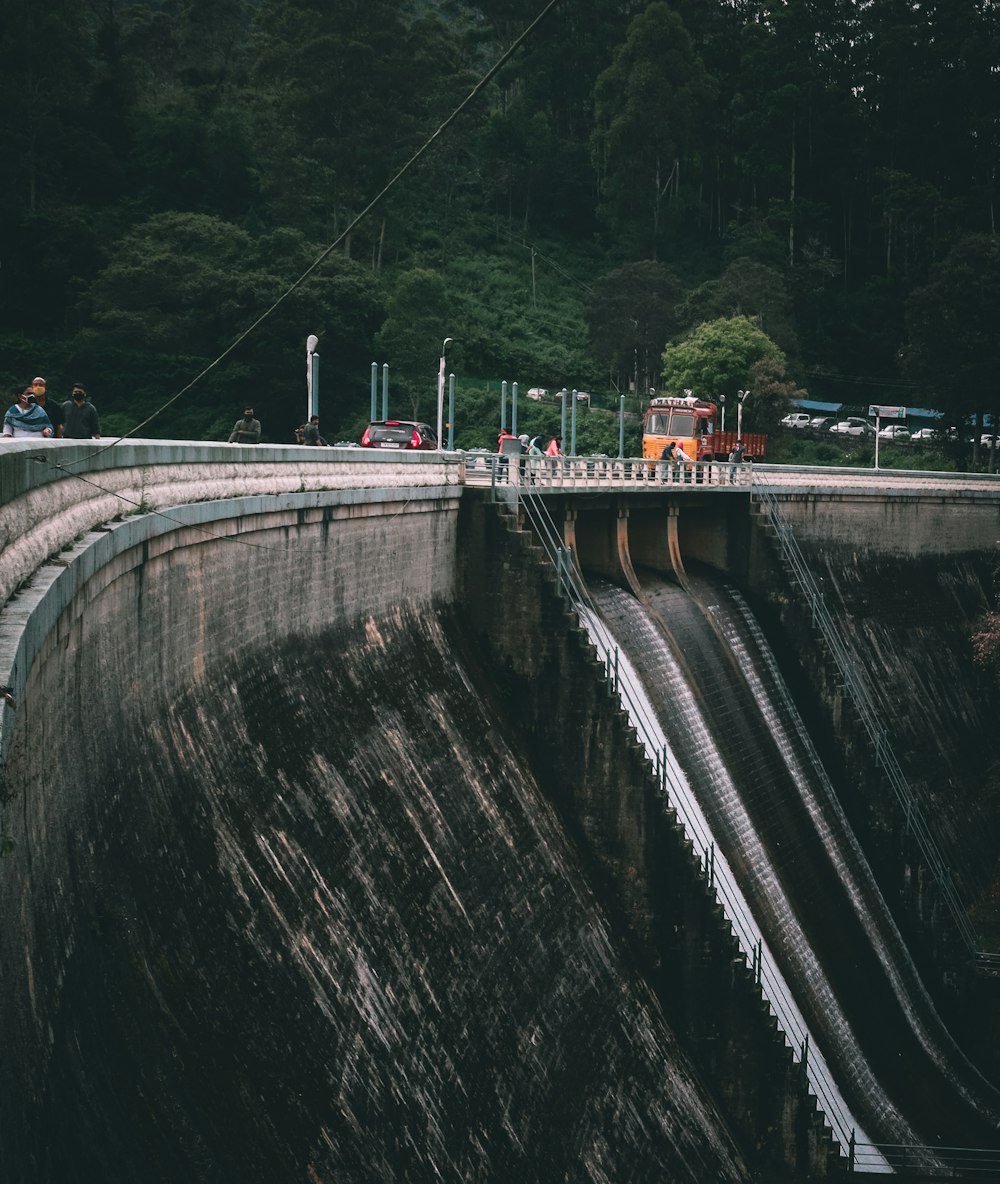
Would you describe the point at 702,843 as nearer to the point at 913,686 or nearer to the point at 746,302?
the point at 913,686

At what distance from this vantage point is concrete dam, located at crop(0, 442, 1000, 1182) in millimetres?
11336

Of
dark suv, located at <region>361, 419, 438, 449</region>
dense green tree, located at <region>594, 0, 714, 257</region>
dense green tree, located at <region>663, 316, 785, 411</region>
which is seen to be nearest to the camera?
dark suv, located at <region>361, 419, 438, 449</region>

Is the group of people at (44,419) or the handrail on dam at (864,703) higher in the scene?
the group of people at (44,419)

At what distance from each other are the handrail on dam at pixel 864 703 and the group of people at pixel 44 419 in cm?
2526

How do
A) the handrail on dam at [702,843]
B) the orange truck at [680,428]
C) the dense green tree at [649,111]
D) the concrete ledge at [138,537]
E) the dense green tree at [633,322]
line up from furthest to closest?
1. the dense green tree at [649,111]
2. the dense green tree at [633,322]
3. the orange truck at [680,428]
4. the handrail on dam at [702,843]
5. the concrete ledge at [138,537]

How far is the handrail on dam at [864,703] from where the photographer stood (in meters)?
36.8

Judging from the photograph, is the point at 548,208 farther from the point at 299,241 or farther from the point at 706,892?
the point at 706,892

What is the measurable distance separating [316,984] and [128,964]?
428 cm

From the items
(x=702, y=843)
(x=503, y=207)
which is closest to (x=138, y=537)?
(x=702, y=843)

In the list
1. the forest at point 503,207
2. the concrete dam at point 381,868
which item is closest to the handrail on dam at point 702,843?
the concrete dam at point 381,868

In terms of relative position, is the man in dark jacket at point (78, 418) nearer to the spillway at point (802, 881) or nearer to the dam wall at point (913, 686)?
the spillway at point (802, 881)

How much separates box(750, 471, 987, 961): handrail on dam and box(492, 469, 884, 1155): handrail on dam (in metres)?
9.10

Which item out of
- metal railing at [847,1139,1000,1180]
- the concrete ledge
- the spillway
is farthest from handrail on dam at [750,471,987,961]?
the concrete ledge

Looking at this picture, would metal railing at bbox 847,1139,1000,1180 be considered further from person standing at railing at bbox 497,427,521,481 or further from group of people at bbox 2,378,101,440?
group of people at bbox 2,378,101,440
